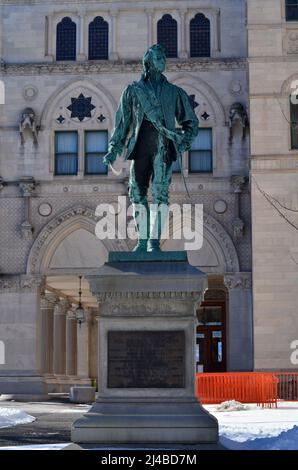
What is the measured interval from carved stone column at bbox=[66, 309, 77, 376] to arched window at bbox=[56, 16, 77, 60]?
47.5 feet

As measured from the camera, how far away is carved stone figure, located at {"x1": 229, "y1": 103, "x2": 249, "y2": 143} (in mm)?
36750

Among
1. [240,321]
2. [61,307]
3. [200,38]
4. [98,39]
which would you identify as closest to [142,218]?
[240,321]

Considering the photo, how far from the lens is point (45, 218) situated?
37.2 meters

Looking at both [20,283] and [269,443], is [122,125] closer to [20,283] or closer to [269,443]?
[269,443]

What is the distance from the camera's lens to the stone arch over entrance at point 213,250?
36.2 meters

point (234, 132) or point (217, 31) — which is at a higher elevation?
point (217, 31)

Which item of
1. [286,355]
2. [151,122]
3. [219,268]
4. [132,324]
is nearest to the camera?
[132,324]

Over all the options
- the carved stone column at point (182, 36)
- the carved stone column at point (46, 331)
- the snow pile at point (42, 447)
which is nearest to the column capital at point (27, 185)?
the carved stone column at point (46, 331)

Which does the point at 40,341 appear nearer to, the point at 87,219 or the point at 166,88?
the point at 87,219

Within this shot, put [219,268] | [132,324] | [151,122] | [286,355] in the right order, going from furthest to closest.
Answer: [219,268], [286,355], [151,122], [132,324]

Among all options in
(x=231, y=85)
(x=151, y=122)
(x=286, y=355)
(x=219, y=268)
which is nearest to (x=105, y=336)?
(x=151, y=122)

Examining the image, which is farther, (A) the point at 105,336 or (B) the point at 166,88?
(B) the point at 166,88

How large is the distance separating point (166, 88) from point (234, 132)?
79.9 feet

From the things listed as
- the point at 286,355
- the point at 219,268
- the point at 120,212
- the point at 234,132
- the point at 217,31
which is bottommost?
the point at 286,355
